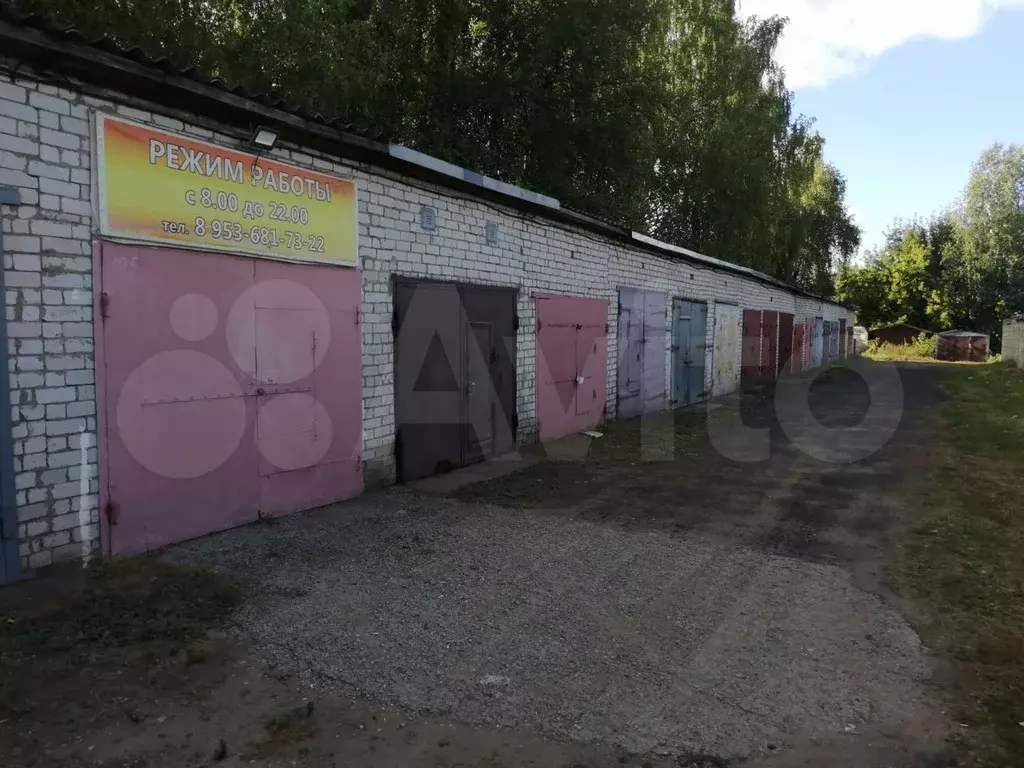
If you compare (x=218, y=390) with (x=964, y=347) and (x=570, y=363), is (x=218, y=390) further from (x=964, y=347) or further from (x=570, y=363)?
(x=964, y=347)

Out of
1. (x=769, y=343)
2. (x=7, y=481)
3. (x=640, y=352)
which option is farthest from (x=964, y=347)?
(x=7, y=481)

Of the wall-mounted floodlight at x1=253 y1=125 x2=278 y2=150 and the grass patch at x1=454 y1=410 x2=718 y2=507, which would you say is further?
the grass patch at x1=454 y1=410 x2=718 y2=507

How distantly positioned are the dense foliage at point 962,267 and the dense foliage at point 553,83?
87.2 ft

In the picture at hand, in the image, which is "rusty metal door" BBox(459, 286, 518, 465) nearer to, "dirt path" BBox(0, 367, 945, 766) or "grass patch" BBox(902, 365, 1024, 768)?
"dirt path" BBox(0, 367, 945, 766)

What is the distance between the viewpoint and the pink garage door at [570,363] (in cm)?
1005

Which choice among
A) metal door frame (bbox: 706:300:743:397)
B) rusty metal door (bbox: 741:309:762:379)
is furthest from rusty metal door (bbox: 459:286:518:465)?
rusty metal door (bbox: 741:309:762:379)

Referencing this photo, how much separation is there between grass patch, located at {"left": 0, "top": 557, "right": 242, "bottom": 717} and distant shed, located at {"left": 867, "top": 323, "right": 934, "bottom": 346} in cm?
5504

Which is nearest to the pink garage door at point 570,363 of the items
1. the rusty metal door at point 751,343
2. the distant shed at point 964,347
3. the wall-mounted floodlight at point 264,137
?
the wall-mounted floodlight at point 264,137

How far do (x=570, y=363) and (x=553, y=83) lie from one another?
7.70 m

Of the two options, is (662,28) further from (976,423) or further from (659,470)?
(659,470)

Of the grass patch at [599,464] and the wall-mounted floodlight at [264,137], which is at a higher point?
the wall-mounted floodlight at [264,137]

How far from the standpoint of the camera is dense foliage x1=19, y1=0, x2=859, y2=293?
444 inches

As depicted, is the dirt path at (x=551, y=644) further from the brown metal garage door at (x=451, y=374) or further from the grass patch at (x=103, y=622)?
the brown metal garage door at (x=451, y=374)

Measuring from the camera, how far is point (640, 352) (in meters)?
13.1
